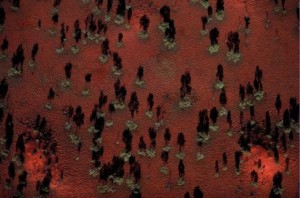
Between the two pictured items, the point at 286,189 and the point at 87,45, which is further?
the point at 87,45

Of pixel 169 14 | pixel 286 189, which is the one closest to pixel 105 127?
pixel 169 14

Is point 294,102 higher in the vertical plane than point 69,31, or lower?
lower

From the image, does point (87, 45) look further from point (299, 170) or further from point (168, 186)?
point (299, 170)

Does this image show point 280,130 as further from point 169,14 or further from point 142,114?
point 169,14

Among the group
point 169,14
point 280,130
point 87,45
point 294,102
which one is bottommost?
point 280,130

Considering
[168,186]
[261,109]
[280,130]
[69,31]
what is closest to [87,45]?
[69,31]

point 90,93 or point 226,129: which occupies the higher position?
point 90,93
